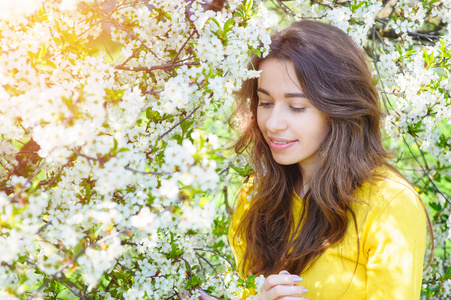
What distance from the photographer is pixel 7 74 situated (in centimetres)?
129

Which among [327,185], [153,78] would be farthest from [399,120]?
[153,78]

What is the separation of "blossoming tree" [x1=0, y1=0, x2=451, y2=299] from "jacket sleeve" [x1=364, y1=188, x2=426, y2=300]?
0.47 meters

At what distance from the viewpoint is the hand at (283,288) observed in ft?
5.50

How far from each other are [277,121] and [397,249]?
0.66m

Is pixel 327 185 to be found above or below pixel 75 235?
above

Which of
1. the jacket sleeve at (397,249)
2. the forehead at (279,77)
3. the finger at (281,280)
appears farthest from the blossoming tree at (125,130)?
the jacket sleeve at (397,249)

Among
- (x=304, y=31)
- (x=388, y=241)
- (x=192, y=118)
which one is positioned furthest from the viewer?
(x=304, y=31)

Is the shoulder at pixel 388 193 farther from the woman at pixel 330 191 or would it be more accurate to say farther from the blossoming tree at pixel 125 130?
the blossoming tree at pixel 125 130

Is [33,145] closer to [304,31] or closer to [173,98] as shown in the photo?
[173,98]

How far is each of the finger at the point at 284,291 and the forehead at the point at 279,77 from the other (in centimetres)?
76

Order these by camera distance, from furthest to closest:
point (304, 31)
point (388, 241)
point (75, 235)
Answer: point (304, 31) < point (388, 241) < point (75, 235)

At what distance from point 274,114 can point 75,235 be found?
3.20 feet

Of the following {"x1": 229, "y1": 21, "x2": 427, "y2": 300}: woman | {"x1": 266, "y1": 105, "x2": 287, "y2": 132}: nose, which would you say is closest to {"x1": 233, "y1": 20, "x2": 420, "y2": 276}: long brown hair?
{"x1": 229, "y1": 21, "x2": 427, "y2": 300}: woman

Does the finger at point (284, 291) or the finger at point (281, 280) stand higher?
the finger at point (281, 280)
